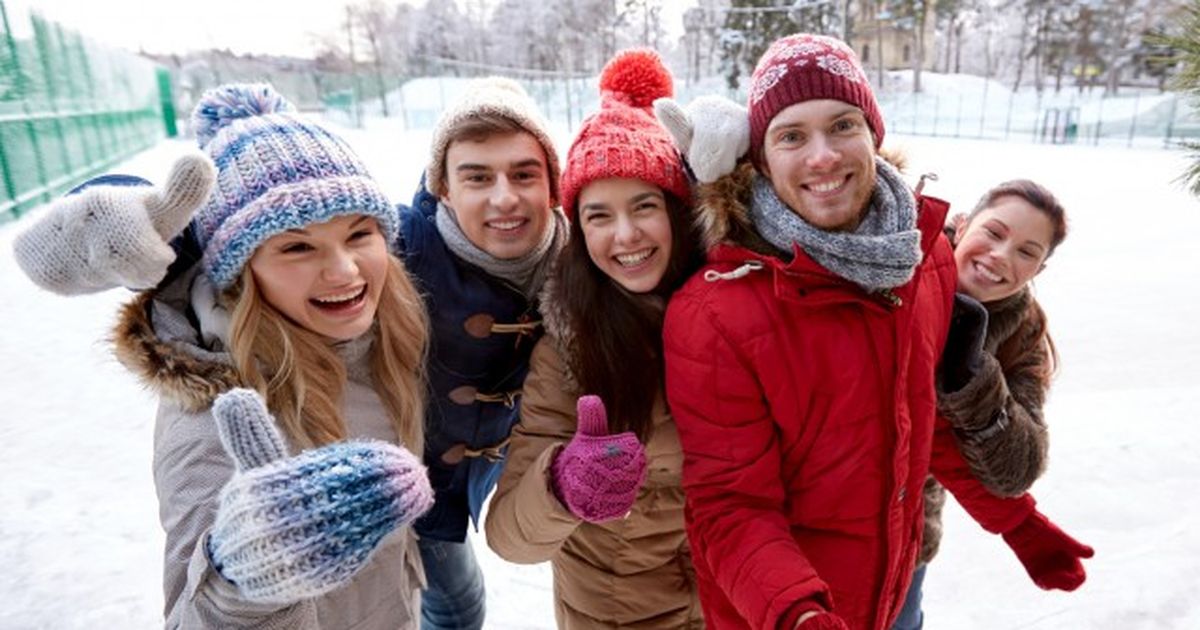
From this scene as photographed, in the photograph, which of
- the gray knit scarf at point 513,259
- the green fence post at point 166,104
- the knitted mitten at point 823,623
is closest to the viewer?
the knitted mitten at point 823,623

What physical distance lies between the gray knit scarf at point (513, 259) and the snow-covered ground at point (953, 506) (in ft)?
2.42

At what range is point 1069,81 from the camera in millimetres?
37906

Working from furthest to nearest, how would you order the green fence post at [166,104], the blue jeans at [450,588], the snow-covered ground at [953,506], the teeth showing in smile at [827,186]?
the green fence post at [166,104] < the snow-covered ground at [953,506] < the blue jeans at [450,588] < the teeth showing in smile at [827,186]

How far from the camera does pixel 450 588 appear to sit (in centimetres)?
198

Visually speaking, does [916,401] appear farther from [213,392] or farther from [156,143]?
[156,143]

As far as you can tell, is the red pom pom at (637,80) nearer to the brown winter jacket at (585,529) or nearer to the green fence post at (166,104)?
the brown winter jacket at (585,529)

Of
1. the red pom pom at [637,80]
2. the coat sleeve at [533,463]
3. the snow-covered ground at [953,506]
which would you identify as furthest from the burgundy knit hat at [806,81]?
the coat sleeve at [533,463]

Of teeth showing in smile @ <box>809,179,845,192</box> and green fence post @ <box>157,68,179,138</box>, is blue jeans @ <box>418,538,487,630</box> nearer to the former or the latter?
teeth showing in smile @ <box>809,179,845,192</box>

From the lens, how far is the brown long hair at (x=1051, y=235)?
62.7 inches

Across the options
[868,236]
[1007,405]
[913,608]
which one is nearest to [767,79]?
[868,236]

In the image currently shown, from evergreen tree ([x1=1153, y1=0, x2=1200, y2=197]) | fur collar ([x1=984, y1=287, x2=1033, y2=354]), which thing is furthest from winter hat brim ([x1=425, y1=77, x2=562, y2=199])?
evergreen tree ([x1=1153, y1=0, x2=1200, y2=197])

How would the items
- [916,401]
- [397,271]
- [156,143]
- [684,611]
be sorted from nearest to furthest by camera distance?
1. [916,401]
2. [397,271]
3. [684,611]
4. [156,143]

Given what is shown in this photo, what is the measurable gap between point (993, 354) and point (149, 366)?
5.80 ft

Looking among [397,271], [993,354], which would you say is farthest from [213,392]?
[993,354]
